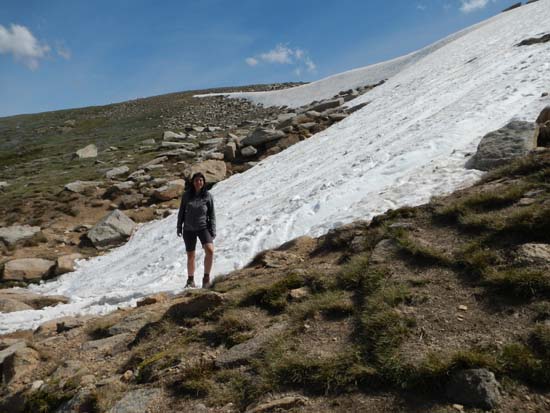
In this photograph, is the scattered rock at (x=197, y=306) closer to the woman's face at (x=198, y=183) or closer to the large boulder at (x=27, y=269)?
the woman's face at (x=198, y=183)

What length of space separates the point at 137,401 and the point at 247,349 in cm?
133

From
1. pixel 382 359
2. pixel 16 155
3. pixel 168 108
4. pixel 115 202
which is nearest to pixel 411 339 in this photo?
pixel 382 359

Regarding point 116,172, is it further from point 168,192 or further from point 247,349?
point 247,349

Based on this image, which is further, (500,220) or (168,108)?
(168,108)

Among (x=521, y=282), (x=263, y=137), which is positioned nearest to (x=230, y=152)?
(x=263, y=137)

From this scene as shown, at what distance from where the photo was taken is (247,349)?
16.7 ft

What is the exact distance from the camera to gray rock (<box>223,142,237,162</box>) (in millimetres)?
23812

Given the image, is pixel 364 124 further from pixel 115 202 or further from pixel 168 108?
pixel 168 108

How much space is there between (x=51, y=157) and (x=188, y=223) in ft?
112

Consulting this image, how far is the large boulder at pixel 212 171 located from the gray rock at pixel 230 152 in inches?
62.3

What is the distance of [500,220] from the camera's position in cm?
588

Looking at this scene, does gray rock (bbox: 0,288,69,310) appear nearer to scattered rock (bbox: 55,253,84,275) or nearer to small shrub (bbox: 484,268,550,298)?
scattered rock (bbox: 55,253,84,275)

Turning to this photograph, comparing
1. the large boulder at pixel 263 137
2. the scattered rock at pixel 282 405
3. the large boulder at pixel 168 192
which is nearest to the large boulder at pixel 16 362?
the scattered rock at pixel 282 405

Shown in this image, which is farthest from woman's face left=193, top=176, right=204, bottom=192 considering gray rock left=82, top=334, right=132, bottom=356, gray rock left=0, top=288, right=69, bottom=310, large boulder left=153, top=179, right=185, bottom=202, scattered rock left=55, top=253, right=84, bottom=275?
large boulder left=153, top=179, right=185, bottom=202
